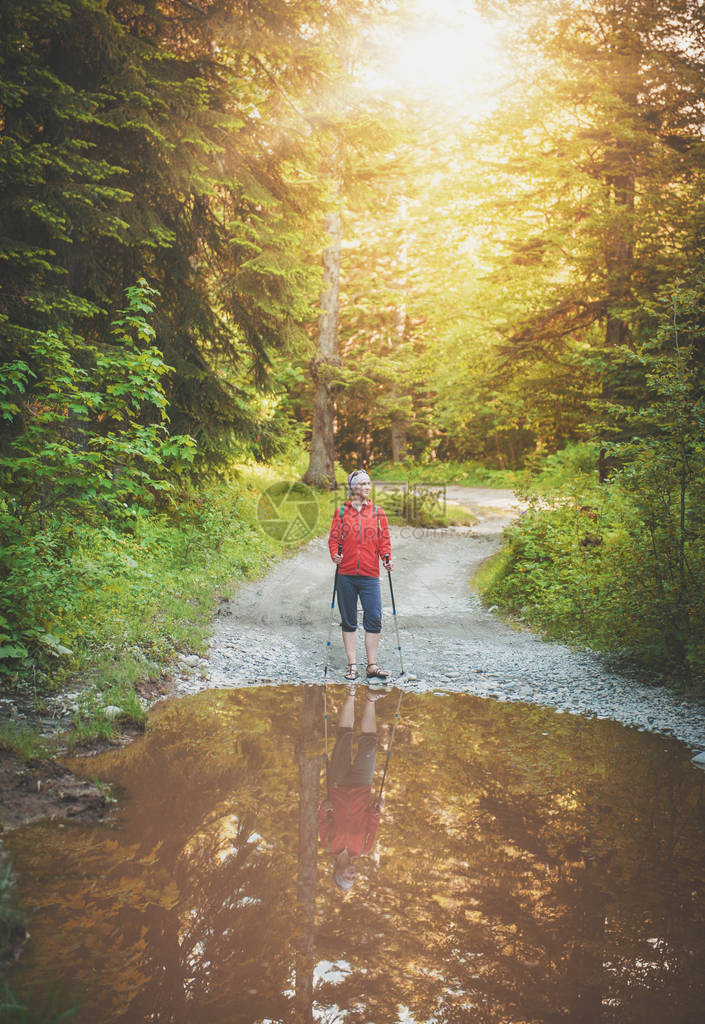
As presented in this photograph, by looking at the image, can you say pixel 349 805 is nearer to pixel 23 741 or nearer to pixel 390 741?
pixel 390 741

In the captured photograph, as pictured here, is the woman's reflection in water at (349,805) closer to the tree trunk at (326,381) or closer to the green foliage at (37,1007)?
the green foliage at (37,1007)

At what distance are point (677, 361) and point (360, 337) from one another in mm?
22725

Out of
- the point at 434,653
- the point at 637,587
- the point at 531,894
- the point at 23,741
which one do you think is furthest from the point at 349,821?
the point at 637,587

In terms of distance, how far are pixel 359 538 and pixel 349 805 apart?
330 centimetres

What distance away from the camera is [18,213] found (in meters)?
7.61

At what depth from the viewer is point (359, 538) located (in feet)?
24.3

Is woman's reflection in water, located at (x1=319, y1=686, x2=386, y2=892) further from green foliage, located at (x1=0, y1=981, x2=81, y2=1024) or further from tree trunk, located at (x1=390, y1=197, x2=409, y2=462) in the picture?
tree trunk, located at (x1=390, y1=197, x2=409, y2=462)

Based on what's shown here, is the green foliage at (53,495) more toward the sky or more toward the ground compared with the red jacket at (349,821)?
more toward the sky

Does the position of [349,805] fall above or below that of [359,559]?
below

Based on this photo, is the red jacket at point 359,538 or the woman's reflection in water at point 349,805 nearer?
the woman's reflection in water at point 349,805

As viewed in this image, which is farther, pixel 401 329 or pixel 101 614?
pixel 401 329

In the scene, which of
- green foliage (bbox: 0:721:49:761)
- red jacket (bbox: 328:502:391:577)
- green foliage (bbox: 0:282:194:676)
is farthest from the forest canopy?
red jacket (bbox: 328:502:391:577)

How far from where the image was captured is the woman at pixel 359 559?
292 inches

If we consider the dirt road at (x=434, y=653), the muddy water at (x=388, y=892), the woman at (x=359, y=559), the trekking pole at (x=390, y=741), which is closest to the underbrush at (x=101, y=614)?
the dirt road at (x=434, y=653)
